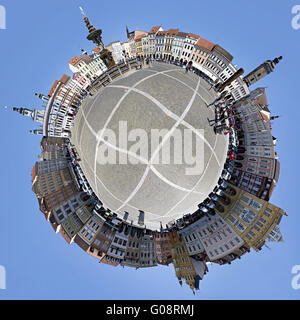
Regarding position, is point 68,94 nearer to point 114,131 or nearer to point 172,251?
point 114,131

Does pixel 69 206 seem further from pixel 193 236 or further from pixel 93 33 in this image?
pixel 93 33

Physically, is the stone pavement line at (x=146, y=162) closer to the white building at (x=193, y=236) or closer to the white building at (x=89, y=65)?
the white building at (x=193, y=236)

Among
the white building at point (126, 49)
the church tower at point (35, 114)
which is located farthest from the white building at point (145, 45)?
the church tower at point (35, 114)

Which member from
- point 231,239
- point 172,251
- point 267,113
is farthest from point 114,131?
point 267,113

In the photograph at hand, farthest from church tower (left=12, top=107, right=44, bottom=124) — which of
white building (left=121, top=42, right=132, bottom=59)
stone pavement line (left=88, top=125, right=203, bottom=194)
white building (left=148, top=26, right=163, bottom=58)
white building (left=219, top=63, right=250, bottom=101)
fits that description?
white building (left=219, top=63, right=250, bottom=101)

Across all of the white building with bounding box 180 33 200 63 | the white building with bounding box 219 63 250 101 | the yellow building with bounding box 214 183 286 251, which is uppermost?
the white building with bounding box 180 33 200 63

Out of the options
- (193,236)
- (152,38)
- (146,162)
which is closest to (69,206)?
(146,162)

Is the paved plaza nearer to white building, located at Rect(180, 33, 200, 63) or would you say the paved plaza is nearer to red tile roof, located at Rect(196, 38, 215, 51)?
red tile roof, located at Rect(196, 38, 215, 51)
